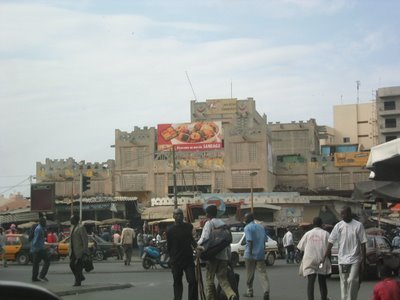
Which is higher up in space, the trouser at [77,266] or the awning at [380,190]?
the awning at [380,190]

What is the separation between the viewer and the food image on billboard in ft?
218

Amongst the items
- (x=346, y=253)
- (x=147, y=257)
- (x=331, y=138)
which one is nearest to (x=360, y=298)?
(x=346, y=253)

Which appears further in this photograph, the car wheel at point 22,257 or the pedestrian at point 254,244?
the car wheel at point 22,257

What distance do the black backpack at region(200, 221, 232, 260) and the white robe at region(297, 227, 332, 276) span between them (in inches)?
58.9

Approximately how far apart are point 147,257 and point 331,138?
8402 centimetres

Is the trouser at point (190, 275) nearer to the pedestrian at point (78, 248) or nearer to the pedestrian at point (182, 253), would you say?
the pedestrian at point (182, 253)

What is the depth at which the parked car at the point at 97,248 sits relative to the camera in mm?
33875

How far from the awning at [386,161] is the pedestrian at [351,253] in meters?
1.21

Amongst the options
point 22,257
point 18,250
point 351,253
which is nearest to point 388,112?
point 22,257

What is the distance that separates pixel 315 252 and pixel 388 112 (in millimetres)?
84163

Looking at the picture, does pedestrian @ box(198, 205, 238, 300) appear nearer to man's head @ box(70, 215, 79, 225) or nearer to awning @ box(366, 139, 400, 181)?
awning @ box(366, 139, 400, 181)

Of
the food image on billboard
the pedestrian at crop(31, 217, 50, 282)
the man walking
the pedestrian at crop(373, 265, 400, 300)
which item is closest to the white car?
the man walking

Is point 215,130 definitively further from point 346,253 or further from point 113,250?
point 346,253

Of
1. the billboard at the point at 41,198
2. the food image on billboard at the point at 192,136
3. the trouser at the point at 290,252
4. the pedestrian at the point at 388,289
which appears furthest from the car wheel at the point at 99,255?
the food image on billboard at the point at 192,136
